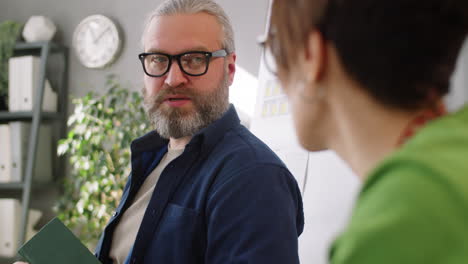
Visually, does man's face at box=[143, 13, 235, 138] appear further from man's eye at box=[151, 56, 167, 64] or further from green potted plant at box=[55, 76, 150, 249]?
green potted plant at box=[55, 76, 150, 249]

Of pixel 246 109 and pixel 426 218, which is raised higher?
pixel 426 218

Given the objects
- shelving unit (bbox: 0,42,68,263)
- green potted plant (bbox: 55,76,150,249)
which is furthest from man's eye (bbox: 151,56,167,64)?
shelving unit (bbox: 0,42,68,263)

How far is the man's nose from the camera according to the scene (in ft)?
4.92

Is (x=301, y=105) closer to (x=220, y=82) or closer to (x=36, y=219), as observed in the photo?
(x=220, y=82)

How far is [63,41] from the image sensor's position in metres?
3.89

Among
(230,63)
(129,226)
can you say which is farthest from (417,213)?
(230,63)

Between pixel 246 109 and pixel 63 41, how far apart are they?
5.52 ft

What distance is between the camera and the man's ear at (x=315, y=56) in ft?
1.72

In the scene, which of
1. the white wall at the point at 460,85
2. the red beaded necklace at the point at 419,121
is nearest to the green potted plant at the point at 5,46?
the white wall at the point at 460,85

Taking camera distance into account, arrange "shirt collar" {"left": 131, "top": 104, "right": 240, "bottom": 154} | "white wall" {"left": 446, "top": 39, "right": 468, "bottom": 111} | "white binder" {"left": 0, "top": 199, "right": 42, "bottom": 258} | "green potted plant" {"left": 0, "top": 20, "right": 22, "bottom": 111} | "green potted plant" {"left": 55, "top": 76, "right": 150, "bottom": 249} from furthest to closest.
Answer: "green potted plant" {"left": 0, "top": 20, "right": 22, "bottom": 111} → "white binder" {"left": 0, "top": 199, "right": 42, "bottom": 258} → "green potted plant" {"left": 55, "top": 76, "right": 150, "bottom": 249} → "white wall" {"left": 446, "top": 39, "right": 468, "bottom": 111} → "shirt collar" {"left": 131, "top": 104, "right": 240, "bottom": 154}

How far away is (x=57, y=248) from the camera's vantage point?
124 centimetres

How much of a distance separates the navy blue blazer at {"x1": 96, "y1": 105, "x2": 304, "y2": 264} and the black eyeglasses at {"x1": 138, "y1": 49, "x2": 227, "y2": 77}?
0.19 meters

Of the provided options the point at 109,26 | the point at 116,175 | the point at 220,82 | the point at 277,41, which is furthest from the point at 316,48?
the point at 109,26

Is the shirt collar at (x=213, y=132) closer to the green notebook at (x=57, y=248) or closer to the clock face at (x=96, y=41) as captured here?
the green notebook at (x=57, y=248)
